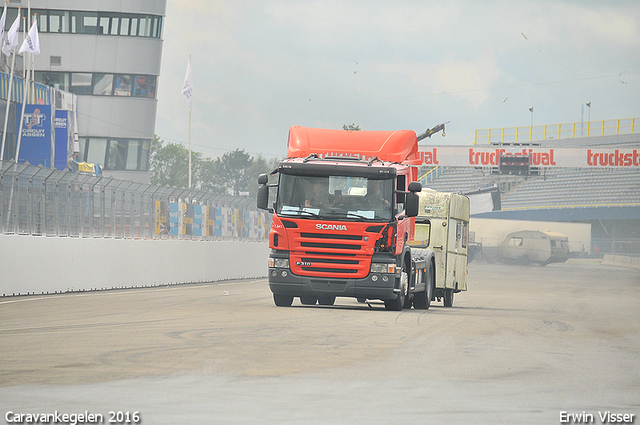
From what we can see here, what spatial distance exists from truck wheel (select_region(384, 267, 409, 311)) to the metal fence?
8597 millimetres

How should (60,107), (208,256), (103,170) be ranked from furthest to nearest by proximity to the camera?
(103,170) → (60,107) → (208,256)

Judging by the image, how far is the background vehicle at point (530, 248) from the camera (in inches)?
2574

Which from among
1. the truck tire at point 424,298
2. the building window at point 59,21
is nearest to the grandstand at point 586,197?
the building window at point 59,21

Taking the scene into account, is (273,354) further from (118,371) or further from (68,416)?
(68,416)

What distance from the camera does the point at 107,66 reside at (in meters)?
61.8

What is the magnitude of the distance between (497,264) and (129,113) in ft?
89.1

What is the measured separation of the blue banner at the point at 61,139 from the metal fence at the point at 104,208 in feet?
66.7

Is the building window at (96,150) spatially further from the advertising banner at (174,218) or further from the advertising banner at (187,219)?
the advertising banner at (174,218)

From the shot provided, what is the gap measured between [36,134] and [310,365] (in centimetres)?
4243

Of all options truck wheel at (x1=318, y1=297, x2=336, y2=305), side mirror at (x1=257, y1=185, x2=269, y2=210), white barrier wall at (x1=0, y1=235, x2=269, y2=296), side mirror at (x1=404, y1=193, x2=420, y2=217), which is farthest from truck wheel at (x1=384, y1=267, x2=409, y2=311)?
white barrier wall at (x1=0, y1=235, x2=269, y2=296)

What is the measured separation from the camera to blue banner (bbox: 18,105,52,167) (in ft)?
162

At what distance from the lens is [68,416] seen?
6.65m

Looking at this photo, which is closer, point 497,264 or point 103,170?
point 103,170

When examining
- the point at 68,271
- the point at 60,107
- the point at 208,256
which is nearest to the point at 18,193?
the point at 68,271
